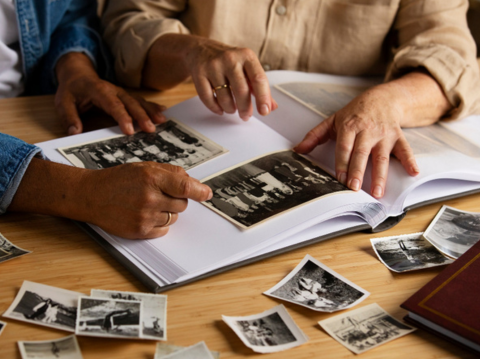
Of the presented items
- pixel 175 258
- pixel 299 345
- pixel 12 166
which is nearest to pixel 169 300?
pixel 175 258

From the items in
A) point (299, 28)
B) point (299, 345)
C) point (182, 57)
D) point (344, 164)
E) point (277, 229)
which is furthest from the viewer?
point (299, 28)

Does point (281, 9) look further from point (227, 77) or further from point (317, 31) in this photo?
point (227, 77)

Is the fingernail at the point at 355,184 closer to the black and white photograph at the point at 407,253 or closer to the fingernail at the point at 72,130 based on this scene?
the black and white photograph at the point at 407,253

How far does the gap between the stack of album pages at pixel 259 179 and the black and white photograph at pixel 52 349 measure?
13cm

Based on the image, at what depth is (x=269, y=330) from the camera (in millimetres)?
625

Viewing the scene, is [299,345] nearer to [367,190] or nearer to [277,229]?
[277,229]

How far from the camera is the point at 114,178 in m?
0.75

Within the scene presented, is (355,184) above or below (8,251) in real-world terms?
above

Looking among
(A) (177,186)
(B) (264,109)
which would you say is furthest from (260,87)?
(A) (177,186)

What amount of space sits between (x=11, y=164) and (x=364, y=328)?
1.87 ft

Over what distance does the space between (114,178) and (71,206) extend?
0.08 meters

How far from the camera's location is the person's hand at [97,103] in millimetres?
1038

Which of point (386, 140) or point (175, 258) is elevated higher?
point (386, 140)

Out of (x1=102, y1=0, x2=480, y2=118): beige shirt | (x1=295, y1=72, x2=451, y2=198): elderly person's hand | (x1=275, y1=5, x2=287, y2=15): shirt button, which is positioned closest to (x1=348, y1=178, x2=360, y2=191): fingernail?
(x1=295, y1=72, x2=451, y2=198): elderly person's hand
